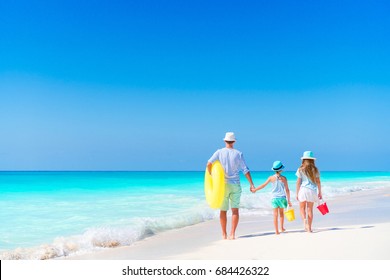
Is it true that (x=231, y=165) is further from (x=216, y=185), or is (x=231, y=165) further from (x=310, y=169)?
(x=310, y=169)

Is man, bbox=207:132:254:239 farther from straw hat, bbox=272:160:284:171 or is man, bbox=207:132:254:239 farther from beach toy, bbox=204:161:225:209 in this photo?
straw hat, bbox=272:160:284:171

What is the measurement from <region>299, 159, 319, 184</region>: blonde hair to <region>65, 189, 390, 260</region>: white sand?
0.66m

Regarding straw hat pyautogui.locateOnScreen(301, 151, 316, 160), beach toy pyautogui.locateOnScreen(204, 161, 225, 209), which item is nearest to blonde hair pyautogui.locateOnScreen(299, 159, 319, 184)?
straw hat pyautogui.locateOnScreen(301, 151, 316, 160)

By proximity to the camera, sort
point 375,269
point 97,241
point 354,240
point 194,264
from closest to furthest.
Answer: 1. point 375,269
2. point 194,264
3. point 354,240
4. point 97,241

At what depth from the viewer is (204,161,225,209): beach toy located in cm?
516

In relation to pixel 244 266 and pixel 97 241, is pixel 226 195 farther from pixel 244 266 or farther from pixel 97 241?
pixel 97 241

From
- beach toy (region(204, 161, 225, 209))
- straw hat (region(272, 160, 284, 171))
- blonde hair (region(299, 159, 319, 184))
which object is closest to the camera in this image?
beach toy (region(204, 161, 225, 209))

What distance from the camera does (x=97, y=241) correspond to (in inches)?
251

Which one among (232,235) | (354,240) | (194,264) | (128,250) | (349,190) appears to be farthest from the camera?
(349,190)

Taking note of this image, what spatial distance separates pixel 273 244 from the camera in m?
5.12

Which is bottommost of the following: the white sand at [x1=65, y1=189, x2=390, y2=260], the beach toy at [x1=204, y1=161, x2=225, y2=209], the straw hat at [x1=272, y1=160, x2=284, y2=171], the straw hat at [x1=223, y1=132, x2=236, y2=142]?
the white sand at [x1=65, y1=189, x2=390, y2=260]

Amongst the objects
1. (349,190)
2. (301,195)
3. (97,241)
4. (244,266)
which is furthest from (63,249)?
(349,190)

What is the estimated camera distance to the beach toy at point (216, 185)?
516cm

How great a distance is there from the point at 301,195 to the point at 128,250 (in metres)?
2.20
